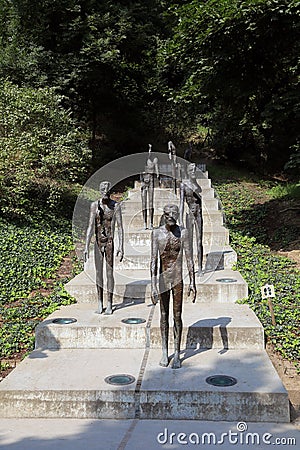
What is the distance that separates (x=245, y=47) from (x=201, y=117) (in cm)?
1644

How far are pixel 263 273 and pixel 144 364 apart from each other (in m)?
4.67

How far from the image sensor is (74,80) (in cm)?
2047

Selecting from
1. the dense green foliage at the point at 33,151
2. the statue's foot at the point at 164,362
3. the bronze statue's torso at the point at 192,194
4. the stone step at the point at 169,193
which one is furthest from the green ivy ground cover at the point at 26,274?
the stone step at the point at 169,193

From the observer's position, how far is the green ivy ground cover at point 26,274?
8023 millimetres

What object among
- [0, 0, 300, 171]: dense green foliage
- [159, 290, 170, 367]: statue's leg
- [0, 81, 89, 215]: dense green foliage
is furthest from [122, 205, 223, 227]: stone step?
[159, 290, 170, 367]: statue's leg

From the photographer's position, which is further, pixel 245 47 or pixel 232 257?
pixel 245 47

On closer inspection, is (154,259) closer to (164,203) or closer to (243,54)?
(243,54)

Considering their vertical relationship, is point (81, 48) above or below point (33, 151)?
above

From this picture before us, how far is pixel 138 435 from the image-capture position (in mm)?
5020

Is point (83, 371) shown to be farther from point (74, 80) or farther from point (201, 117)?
point (201, 117)

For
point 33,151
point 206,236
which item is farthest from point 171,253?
point 33,151

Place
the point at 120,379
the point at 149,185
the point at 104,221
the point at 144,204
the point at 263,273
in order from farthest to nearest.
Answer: the point at 144,204, the point at 149,185, the point at 263,273, the point at 104,221, the point at 120,379

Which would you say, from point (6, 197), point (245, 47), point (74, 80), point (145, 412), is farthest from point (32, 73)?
point (145, 412)

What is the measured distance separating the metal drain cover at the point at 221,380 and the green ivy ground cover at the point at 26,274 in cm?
309
